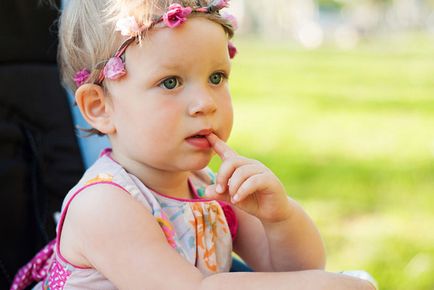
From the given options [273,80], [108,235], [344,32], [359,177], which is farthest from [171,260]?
[344,32]

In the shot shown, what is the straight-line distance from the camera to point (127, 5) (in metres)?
1.37

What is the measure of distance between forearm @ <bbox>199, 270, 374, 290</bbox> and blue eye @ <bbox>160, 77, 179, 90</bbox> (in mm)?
337

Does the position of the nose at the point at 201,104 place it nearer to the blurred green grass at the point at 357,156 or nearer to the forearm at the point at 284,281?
the forearm at the point at 284,281

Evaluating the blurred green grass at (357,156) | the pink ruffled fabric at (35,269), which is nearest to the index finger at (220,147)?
the pink ruffled fabric at (35,269)

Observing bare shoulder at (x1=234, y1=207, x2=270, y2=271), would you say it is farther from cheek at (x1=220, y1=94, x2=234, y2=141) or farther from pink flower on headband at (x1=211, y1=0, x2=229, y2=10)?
pink flower on headband at (x1=211, y1=0, x2=229, y2=10)

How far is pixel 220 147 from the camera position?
1381 mm

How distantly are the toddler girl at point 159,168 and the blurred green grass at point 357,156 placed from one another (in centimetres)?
126

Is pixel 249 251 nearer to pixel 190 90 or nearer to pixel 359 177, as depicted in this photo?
pixel 190 90

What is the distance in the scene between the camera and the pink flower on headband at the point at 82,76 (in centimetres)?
145

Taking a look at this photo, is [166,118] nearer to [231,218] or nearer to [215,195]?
[215,195]

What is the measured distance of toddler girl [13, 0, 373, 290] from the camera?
129cm

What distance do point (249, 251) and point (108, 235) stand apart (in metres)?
0.45

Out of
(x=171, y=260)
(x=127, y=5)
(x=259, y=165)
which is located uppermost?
(x=127, y=5)

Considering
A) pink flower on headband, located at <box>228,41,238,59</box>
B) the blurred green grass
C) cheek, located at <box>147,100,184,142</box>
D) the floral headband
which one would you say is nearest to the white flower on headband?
the floral headband
